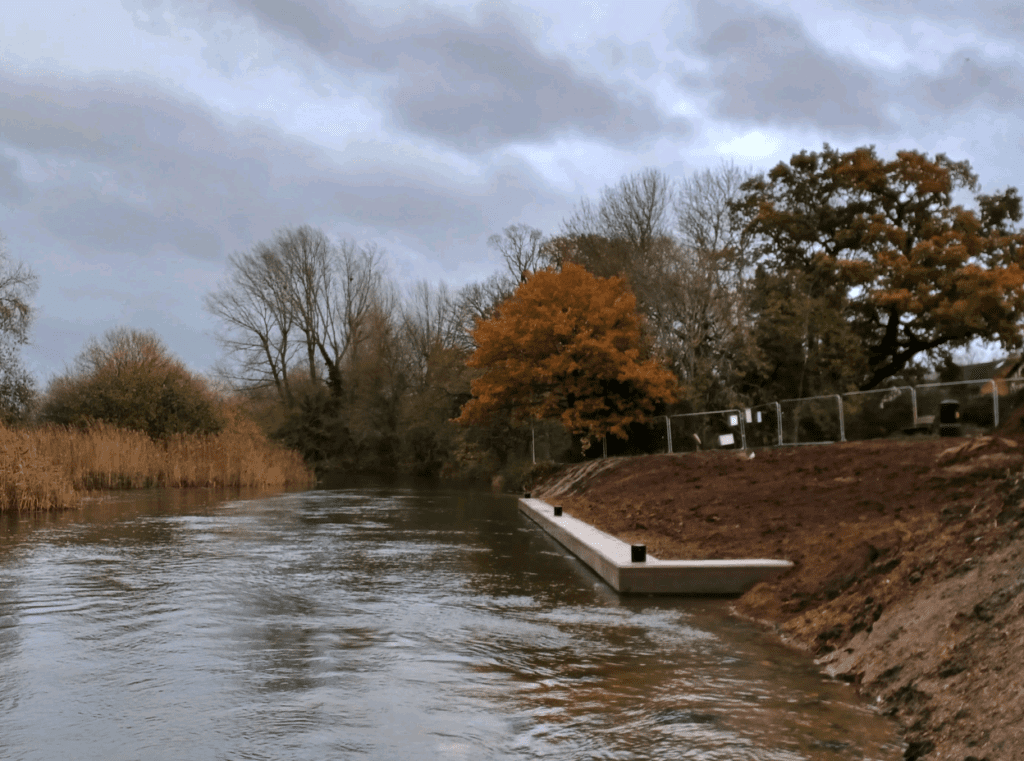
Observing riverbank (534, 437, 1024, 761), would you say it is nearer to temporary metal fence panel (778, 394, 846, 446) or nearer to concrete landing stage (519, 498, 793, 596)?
concrete landing stage (519, 498, 793, 596)

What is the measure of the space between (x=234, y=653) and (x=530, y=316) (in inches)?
1053

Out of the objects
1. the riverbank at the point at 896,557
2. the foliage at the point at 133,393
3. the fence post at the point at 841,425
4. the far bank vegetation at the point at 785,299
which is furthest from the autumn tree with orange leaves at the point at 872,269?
the foliage at the point at 133,393

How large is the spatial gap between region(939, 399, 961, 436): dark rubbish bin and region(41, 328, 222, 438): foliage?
24788mm

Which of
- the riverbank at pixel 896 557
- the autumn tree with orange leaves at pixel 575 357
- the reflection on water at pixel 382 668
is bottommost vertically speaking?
the reflection on water at pixel 382 668

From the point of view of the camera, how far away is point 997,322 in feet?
107

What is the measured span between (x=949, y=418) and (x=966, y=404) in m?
0.45

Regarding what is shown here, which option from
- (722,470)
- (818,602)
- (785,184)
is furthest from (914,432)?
(785,184)

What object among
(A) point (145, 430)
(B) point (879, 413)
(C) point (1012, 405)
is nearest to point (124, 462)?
(A) point (145, 430)

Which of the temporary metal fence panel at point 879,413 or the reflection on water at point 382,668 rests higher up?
the temporary metal fence panel at point 879,413

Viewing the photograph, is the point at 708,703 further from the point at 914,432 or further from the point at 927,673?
the point at 914,432

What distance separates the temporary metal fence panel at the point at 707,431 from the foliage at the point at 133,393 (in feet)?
57.2

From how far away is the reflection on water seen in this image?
213 inches

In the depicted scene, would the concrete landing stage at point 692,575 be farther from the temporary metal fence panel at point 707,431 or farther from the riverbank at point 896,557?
the temporary metal fence panel at point 707,431

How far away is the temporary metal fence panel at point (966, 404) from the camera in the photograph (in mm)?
18031
